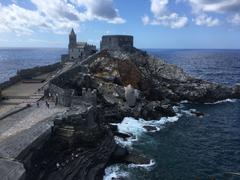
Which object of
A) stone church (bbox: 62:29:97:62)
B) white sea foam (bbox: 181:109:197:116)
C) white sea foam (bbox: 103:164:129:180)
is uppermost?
stone church (bbox: 62:29:97:62)

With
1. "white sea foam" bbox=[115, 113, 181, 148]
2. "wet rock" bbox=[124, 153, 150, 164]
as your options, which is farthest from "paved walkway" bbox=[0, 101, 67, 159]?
"white sea foam" bbox=[115, 113, 181, 148]

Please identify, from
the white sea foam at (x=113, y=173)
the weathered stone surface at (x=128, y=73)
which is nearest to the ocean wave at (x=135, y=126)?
the white sea foam at (x=113, y=173)

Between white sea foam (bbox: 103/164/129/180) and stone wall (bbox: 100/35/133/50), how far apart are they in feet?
142

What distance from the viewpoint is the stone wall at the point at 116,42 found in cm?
6738

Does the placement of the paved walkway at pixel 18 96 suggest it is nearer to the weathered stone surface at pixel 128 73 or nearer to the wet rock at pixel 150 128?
the wet rock at pixel 150 128

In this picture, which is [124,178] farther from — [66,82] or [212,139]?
[66,82]

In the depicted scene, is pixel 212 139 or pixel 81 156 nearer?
pixel 81 156

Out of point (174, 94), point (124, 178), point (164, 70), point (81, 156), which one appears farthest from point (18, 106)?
point (164, 70)

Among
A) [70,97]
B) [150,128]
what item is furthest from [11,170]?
[150,128]

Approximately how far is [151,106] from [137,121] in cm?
457

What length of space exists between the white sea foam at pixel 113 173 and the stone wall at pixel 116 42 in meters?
43.2

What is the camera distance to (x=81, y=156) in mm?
23500

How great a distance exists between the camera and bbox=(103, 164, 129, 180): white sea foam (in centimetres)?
2458

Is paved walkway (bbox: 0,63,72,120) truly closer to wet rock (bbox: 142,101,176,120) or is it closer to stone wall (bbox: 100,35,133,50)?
wet rock (bbox: 142,101,176,120)
